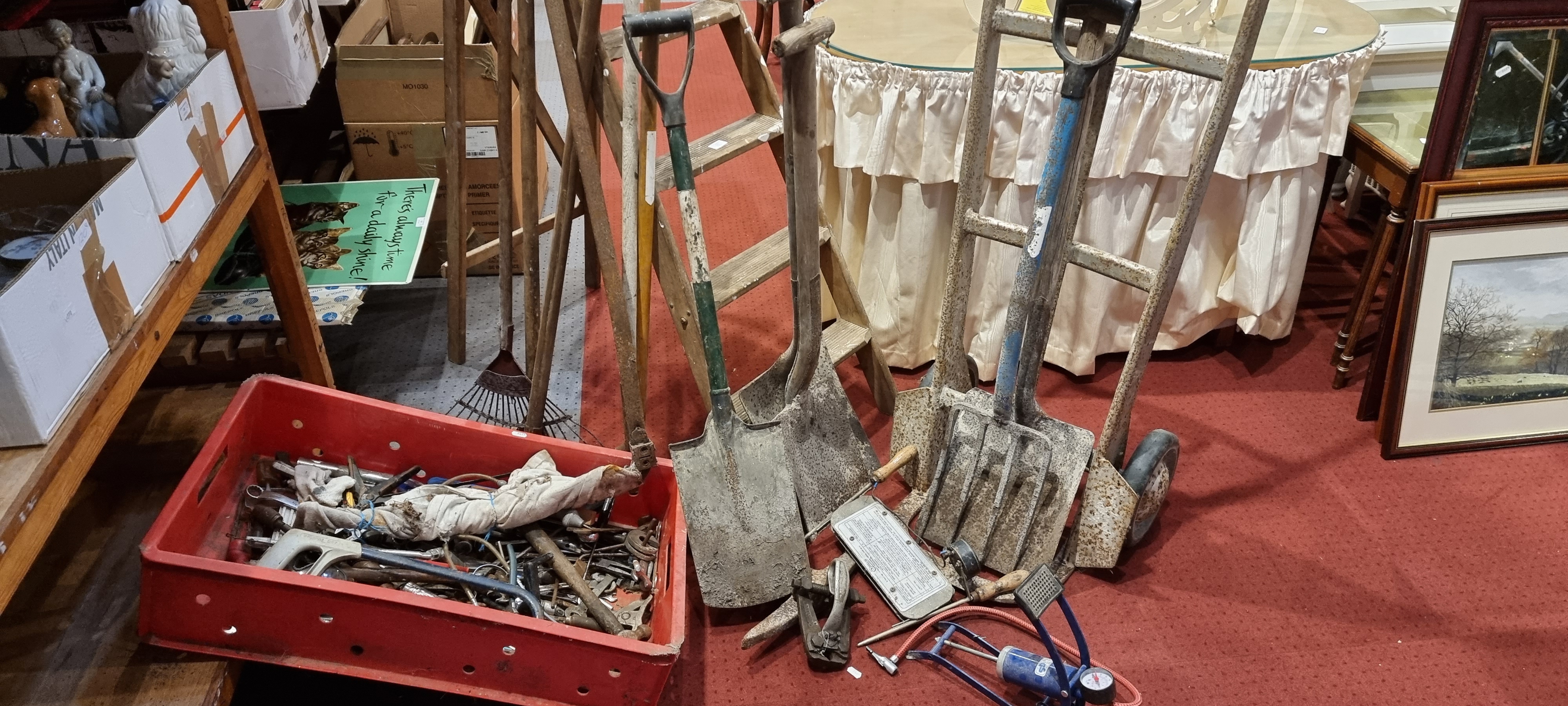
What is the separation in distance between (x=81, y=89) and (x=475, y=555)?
1.10 m

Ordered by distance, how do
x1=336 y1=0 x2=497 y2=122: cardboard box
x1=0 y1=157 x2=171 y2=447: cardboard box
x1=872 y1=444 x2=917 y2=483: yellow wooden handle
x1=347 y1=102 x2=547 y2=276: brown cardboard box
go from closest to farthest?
x1=0 y1=157 x2=171 y2=447: cardboard box → x1=872 y1=444 x2=917 y2=483: yellow wooden handle → x1=336 y1=0 x2=497 y2=122: cardboard box → x1=347 y1=102 x2=547 y2=276: brown cardboard box

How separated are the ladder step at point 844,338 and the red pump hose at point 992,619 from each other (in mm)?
649

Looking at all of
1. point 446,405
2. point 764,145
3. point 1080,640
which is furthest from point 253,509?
point 764,145

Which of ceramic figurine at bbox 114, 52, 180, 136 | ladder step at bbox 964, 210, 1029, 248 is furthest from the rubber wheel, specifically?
ceramic figurine at bbox 114, 52, 180, 136

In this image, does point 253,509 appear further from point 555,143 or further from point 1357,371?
point 1357,371

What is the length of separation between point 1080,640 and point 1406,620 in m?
0.84

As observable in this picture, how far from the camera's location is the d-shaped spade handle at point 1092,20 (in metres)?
1.65

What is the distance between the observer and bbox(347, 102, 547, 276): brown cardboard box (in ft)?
9.93

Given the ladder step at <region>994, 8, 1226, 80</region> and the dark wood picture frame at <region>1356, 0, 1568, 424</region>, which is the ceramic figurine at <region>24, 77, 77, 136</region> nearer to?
the ladder step at <region>994, 8, 1226, 80</region>

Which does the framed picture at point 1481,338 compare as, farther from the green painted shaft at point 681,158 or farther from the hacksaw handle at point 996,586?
the green painted shaft at point 681,158

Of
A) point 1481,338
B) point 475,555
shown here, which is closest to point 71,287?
point 475,555

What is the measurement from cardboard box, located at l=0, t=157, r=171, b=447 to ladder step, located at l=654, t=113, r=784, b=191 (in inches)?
34.4

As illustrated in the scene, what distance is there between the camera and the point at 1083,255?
2.05 m

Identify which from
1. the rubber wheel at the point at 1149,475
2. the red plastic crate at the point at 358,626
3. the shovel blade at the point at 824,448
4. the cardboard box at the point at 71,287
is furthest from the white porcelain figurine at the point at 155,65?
the rubber wheel at the point at 1149,475
